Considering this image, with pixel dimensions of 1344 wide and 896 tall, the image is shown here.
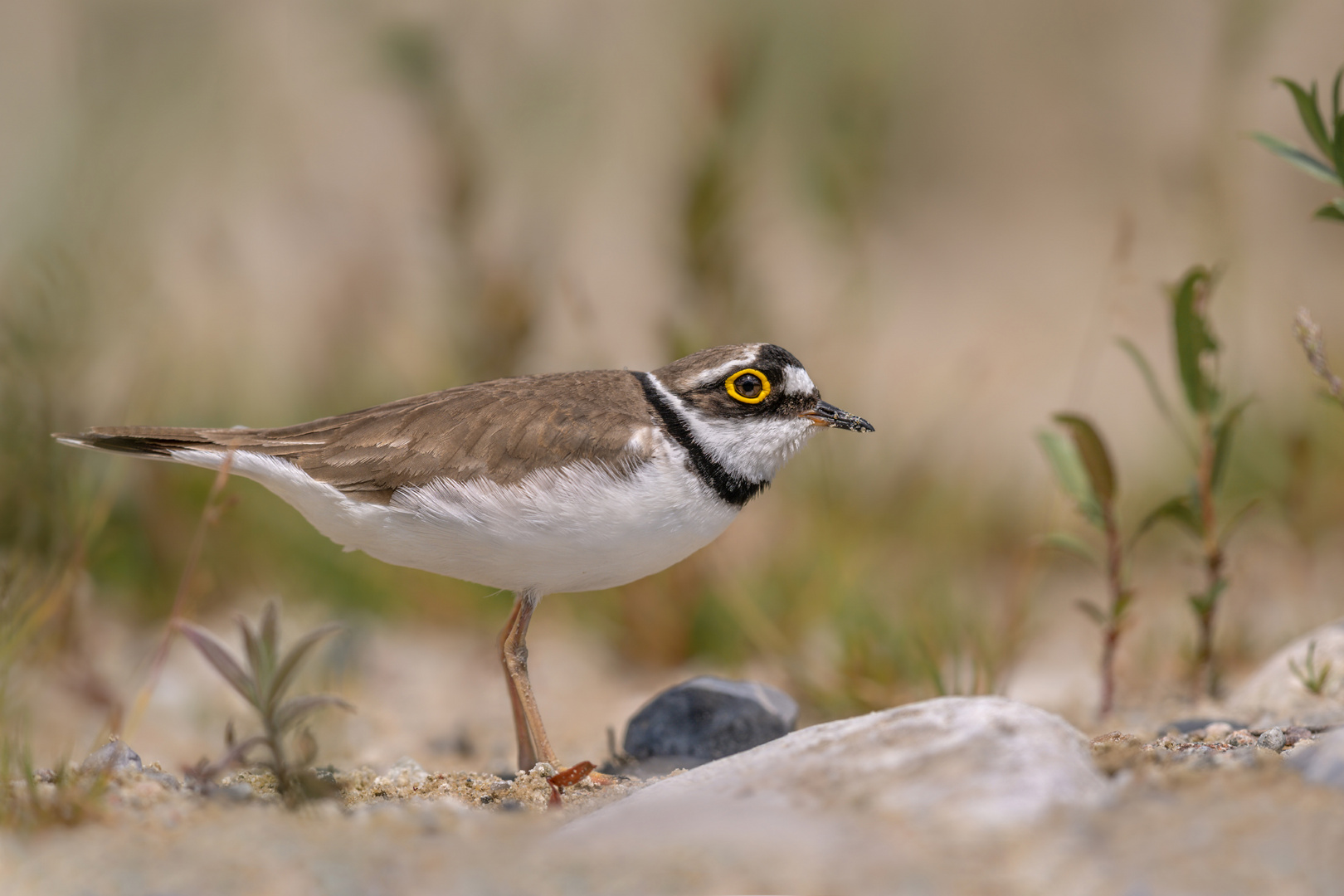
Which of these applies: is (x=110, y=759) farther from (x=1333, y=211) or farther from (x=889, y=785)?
(x=1333, y=211)

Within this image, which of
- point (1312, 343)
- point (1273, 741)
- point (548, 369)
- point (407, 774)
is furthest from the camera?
point (548, 369)

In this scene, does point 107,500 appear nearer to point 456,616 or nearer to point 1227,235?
point 456,616

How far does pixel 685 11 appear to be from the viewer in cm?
1734

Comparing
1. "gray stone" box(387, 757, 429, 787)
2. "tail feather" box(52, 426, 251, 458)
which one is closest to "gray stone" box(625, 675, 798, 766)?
"gray stone" box(387, 757, 429, 787)

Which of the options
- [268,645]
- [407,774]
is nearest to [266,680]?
[268,645]

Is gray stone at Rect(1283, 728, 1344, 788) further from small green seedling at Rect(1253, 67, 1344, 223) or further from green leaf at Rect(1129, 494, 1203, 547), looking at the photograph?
small green seedling at Rect(1253, 67, 1344, 223)

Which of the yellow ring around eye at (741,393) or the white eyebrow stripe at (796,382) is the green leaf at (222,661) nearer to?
the yellow ring around eye at (741,393)

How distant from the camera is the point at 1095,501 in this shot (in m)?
4.10

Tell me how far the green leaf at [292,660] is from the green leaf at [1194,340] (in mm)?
2869

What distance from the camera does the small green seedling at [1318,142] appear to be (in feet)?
10.4

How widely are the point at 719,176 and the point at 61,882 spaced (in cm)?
385

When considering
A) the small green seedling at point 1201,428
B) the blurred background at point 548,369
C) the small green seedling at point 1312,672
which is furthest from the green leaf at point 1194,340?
the small green seedling at point 1312,672

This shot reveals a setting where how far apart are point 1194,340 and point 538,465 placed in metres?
2.27

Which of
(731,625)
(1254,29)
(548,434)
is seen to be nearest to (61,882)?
(548,434)
